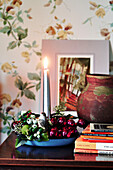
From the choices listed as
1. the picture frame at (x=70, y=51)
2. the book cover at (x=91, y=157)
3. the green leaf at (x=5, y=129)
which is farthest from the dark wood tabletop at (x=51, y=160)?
the green leaf at (x=5, y=129)

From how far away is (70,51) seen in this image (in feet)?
5.96

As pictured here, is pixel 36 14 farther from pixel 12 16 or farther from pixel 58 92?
pixel 58 92

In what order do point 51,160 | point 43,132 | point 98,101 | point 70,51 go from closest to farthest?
point 51,160 < point 43,132 < point 98,101 < point 70,51

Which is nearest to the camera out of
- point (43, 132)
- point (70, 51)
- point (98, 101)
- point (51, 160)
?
point (51, 160)

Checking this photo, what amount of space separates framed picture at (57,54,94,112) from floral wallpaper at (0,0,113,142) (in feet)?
0.50

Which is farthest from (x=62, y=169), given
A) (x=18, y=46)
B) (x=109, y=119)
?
(x=18, y=46)

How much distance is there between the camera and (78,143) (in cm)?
81

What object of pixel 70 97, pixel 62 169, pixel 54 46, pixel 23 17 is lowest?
pixel 62 169

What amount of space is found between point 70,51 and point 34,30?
29cm

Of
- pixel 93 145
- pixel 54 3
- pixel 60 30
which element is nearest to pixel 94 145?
pixel 93 145

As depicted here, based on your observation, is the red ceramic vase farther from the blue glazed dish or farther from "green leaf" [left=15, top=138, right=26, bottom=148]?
"green leaf" [left=15, top=138, right=26, bottom=148]

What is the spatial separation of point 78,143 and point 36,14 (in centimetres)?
125

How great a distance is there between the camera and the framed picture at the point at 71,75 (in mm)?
1812

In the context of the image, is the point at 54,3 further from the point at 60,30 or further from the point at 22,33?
the point at 22,33
